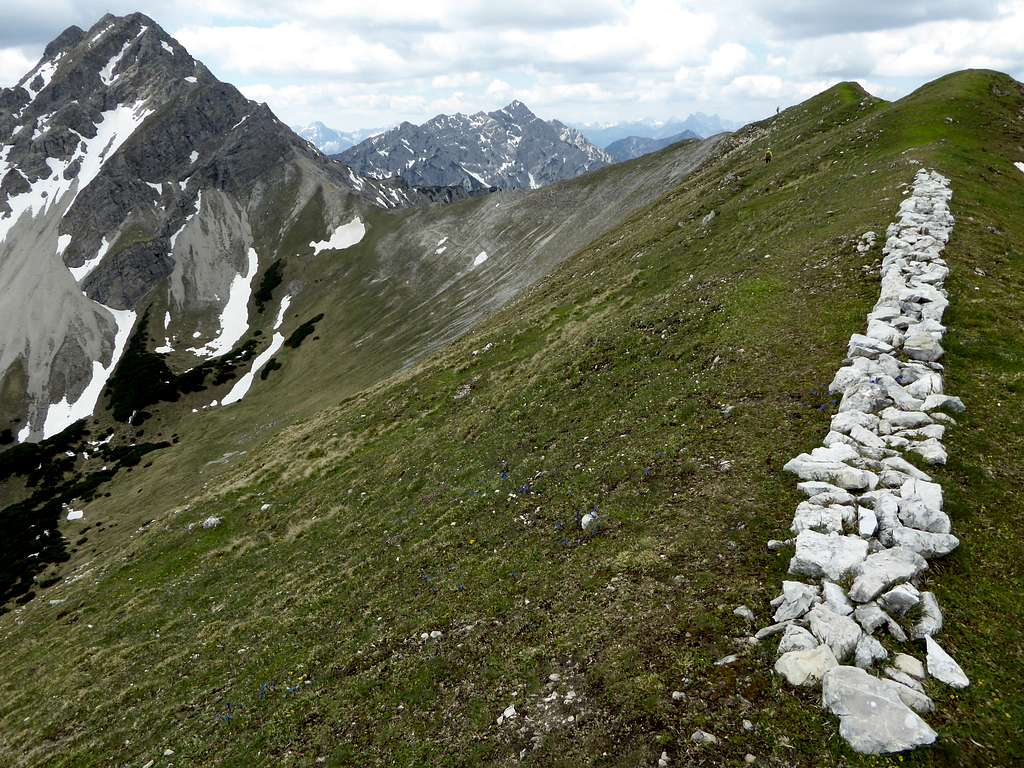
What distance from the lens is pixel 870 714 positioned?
8.84 m

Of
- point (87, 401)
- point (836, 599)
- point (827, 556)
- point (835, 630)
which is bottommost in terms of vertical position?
point (835, 630)

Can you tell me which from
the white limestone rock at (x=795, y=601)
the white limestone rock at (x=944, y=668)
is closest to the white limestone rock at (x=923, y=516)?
the white limestone rock at (x=795, y=601)

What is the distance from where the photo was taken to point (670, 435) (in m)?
21.0

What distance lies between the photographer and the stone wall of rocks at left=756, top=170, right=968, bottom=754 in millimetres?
9102

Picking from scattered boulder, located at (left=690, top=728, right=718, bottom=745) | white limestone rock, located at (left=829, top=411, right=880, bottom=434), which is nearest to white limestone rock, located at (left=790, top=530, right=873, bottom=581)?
scattered boulder, located at (left=690, top=728, right=718, bottom=745)

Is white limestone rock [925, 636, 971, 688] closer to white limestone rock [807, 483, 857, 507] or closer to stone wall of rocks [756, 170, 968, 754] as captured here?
stone wall of rocks [756, 170, 968, 754]

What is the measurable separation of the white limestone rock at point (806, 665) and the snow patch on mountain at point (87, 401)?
590 ft

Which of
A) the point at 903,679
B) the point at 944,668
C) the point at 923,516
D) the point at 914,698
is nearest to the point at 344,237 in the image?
the point at 923,516


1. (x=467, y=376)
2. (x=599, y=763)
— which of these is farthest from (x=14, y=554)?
(x=599, y=763)

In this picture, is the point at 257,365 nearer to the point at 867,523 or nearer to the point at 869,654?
the point at 867,523

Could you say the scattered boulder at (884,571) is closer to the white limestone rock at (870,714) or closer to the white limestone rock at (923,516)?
the white limestone rock at (923,516)

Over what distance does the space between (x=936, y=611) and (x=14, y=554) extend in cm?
11560

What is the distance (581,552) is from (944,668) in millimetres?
9208

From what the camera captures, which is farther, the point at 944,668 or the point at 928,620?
the point at 928,620
